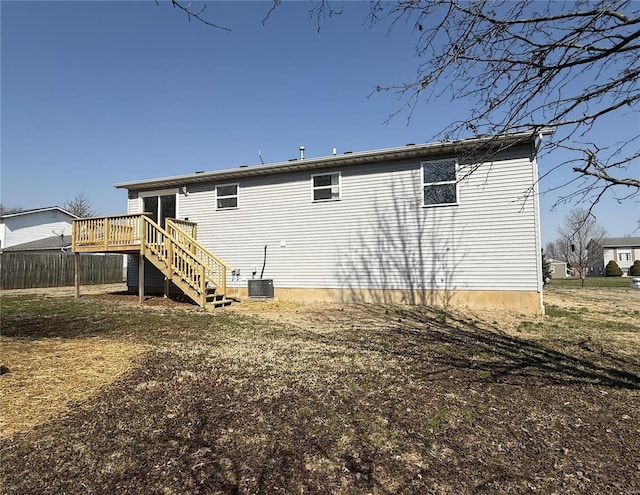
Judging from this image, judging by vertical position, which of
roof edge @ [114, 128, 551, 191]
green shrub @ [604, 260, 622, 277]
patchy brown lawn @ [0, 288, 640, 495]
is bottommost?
green shrub @ [604, 260, 622, 277]

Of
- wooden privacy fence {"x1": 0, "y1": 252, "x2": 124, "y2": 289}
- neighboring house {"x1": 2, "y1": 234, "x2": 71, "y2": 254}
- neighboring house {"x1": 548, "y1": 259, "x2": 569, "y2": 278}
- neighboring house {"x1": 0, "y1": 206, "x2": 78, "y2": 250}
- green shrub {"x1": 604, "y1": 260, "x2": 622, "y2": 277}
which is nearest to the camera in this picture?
wooden privacy fence {"x1": 0, "y1": 252, "x2": 124, "y2": 289}

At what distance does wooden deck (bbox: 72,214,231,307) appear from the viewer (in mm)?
9633

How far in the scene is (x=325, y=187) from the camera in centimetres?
1076

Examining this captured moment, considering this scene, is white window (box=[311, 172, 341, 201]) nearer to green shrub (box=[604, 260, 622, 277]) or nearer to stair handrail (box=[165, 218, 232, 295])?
stair handrail (box=[165, 218, 232, 295])

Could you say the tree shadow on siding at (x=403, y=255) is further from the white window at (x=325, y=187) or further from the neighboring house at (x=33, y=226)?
the neighboring house at (x=33, y=226)

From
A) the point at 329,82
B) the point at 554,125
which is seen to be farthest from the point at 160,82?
the point at 554,125

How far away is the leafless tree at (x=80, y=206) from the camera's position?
39.3 m

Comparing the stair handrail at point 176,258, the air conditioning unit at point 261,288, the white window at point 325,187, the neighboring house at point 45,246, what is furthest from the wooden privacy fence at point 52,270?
the white window at point 325,187

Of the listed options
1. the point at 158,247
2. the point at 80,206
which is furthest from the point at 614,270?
the point at 80,206

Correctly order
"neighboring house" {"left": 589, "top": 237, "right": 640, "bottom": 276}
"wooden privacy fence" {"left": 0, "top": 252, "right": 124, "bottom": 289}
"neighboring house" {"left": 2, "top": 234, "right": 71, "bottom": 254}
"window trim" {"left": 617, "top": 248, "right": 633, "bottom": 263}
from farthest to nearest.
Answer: "window trim" {"left": 617, "top": 248, "right": 633, "bottom": 263}, "neighboring house" {"left": 589, "top": 237, "right": 640, "bottom": 276}, "neighboring house" {"left": 2, "top": 234, "right": 71, "bottom": 254}, "wooden privacy fence" {"left": 0, "top": 252, "right": 124, "bottom": 289}

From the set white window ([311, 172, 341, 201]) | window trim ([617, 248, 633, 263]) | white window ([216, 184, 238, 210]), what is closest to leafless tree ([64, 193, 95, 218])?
white window ([216, 184, 238, 210])

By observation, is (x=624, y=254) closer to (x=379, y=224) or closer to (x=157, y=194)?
(x=379, y=224)

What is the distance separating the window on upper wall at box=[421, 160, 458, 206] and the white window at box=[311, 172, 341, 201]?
8.27 feet

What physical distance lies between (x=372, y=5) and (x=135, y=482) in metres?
3.68
